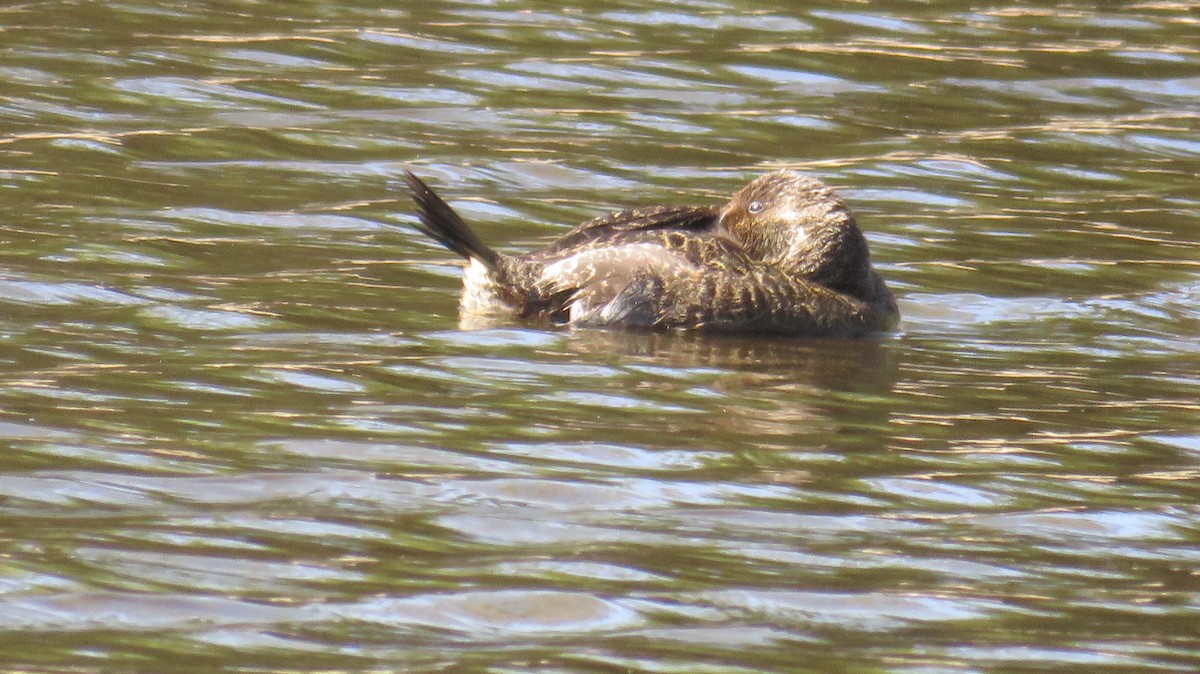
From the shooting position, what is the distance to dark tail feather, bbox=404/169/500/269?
800 centimetres

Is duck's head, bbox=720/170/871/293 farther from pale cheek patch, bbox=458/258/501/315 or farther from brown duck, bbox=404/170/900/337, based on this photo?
pale cheek patch, bbox=458/258/501/315

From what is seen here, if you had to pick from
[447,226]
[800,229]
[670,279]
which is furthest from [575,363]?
[800,229]

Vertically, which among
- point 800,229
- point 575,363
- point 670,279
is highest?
point 800,229

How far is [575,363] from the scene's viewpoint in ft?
23.4

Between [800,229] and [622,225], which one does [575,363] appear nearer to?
[622,225]

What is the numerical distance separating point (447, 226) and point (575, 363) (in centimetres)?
113

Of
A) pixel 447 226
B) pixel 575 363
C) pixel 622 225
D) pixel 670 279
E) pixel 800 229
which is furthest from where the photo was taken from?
pixel 800 229

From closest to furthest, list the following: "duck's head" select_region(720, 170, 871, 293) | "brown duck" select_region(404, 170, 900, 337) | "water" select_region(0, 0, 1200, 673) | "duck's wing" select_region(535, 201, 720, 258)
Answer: "water" select_region(0, 0, 1200, 673)
"brown duck" select_region(404, 170, 900, 337)
"duck's wing" select_region(535, 201, 720, 258)
"duck's head" select_region(720, 170, 871, 293)

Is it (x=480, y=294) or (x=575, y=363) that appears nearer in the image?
(x=575, y=363)

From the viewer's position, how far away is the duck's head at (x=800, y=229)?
27.5 ft

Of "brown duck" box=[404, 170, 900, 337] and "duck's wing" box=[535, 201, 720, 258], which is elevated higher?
"duck's wing" box=[535, 201, 720, 258]

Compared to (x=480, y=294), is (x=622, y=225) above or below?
above

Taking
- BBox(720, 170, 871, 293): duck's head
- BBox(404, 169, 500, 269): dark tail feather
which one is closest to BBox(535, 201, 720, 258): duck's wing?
BBox(404, 169, 500, 269): dark tail feather

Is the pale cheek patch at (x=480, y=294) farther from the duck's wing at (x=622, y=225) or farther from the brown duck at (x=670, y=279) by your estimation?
the duck's wing at (x=622, y=225)
